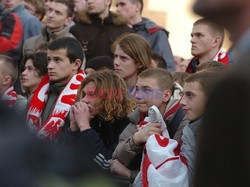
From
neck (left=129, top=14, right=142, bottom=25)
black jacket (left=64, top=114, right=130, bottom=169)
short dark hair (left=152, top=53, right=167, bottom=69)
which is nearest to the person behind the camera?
black jacket (left=64, top=114, right=130, bottom=169)

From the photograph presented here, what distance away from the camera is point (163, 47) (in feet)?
27.6

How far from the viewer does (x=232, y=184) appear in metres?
1.69

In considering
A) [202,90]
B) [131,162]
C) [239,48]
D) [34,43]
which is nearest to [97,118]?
[131,162]

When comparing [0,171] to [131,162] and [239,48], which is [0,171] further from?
[131,162]

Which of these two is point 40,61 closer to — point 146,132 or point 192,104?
point 146,132

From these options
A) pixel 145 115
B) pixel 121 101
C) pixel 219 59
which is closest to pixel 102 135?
pixel 121 101

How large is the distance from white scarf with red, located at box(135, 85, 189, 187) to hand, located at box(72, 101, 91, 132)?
2.72ft

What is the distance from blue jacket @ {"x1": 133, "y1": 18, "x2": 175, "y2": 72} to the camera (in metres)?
8.37

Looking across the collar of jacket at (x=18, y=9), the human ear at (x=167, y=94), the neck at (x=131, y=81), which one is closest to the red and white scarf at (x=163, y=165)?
the human ear at (x=167, y=94)

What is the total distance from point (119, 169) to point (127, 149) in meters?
0.18

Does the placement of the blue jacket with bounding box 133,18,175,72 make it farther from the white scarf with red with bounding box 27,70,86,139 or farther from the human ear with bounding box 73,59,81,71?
the white scarf with red with bounding box 27,70,86,139

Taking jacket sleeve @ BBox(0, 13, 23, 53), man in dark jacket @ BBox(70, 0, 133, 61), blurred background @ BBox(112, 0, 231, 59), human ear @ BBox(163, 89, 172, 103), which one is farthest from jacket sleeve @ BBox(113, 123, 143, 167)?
blurred background @ BBox(112, 0, 231, 59)

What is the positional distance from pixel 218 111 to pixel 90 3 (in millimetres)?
6692

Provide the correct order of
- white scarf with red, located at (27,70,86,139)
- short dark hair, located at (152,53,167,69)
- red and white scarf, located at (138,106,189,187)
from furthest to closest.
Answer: short dark hair, located at (152,53,167,69), white scarf with red, located at (27,70,86,139), red and white scarf, located at (138,106,189,187)
